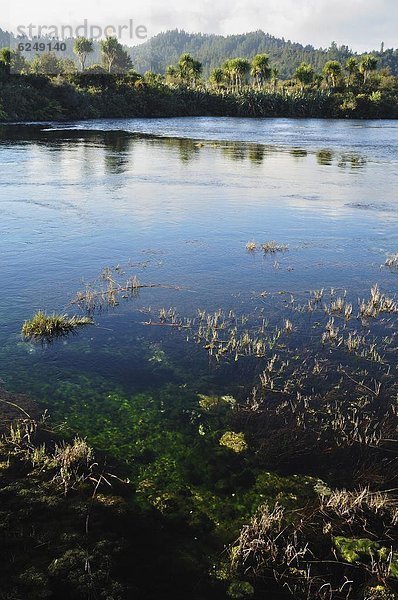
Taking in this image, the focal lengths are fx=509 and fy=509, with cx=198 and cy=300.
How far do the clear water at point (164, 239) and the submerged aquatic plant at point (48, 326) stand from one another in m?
0.32

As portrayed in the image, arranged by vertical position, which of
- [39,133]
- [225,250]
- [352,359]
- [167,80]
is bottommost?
[352,359]

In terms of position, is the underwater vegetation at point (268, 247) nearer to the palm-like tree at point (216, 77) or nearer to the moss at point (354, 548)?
the moss at point (354, 548)

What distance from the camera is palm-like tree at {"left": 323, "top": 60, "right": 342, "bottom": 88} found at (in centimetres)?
12051

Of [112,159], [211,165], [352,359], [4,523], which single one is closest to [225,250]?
[352,359]

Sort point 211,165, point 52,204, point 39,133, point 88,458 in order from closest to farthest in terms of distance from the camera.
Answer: point 88,458 < point 52,204 < point 211,165 < point 39,133

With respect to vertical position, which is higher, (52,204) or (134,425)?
(52,204)

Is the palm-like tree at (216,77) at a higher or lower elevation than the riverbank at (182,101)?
higher

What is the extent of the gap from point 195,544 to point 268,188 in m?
26.0

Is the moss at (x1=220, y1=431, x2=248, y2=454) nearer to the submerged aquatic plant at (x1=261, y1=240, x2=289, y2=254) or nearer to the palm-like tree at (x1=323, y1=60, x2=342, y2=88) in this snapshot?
the submerged aquatic plant at (x1=261, y1=240, x2=289, y2=254)

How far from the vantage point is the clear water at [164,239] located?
11297mm

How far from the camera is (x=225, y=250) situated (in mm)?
19234

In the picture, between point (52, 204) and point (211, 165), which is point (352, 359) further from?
point (211, 165)

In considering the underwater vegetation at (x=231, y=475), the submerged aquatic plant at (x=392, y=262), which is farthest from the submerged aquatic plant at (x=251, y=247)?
the underwater vegetation at (x=231, y=475)

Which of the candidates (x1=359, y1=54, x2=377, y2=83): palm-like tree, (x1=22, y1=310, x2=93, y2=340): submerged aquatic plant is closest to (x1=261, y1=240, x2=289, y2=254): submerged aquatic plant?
(x1=22, y1=310, x2=93, y2=340): submerged aquatic plant
